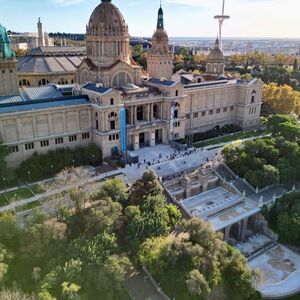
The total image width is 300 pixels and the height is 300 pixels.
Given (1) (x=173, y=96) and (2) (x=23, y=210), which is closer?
(2) (x=23, y=210)

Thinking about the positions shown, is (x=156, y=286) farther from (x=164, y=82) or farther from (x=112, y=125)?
(x=164, y=82)

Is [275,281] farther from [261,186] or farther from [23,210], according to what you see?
[23,210]

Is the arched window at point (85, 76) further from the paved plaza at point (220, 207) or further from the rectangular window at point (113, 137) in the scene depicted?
the paved plaza at point (220, 207)

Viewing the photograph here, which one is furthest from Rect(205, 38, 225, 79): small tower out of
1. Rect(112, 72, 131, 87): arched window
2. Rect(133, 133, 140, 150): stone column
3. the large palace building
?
Rect(133, 133, 140, 150): stone column

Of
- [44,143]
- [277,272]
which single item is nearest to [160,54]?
[44,143]

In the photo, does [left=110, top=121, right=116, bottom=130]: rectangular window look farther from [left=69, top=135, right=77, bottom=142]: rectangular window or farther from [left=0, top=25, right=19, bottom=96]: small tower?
[left=0, top=25, right=19, bottom=96]: small tower

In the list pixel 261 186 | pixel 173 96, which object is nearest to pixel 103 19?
pixel 173 96

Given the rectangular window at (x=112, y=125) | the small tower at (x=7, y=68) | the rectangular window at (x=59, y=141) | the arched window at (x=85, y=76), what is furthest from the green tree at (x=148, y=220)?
the arched window at (x=85, y=76)
